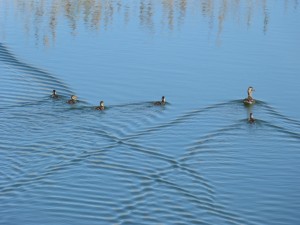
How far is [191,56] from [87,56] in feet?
13.7

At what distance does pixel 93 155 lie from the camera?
65.6 feet

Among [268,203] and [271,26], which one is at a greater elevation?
[271,26]

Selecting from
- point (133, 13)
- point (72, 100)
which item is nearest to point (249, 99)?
point (72, 100)

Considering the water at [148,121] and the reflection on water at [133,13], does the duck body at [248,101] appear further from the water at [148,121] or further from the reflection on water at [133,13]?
the reflection on water at [133,13]

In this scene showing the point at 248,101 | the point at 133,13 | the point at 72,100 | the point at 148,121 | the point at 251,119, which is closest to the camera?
the point at 148,121

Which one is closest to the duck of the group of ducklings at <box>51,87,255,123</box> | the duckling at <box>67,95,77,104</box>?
the group of ducklings at <box>51,87,255,123</box>

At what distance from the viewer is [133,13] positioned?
133ft

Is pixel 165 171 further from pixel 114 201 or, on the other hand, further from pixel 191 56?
pixel 191 56

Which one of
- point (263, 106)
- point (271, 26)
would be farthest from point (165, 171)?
point (271, 26)

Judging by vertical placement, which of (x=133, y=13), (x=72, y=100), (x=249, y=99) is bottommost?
(x=72, y=100)

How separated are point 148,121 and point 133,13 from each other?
60.5ft

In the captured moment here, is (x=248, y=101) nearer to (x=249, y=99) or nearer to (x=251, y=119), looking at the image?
(x=249, y=99)

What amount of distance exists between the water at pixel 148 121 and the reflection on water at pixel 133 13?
20cm

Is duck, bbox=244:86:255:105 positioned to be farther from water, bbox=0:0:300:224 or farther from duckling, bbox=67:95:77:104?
duckling, bbox=67:95:77:104
